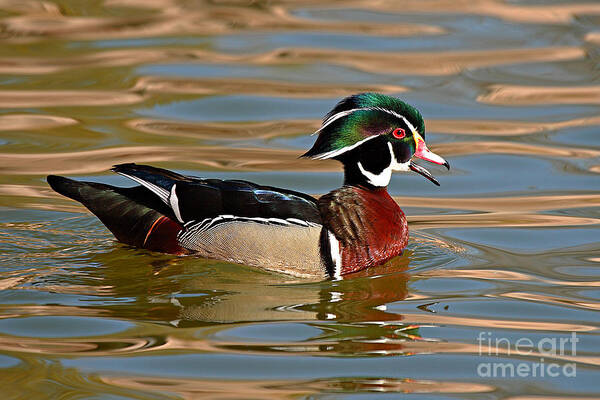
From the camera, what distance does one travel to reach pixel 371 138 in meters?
7.74

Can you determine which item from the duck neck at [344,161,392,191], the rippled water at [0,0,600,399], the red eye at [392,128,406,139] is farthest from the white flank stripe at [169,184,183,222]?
the red eye at [392,128,406,139]

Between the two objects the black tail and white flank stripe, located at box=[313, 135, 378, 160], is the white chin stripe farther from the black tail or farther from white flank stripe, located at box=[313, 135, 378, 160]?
the black tail

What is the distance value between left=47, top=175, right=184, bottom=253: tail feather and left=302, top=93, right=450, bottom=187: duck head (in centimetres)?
110

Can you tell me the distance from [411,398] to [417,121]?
9.28 feet

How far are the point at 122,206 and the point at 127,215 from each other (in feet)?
0.24

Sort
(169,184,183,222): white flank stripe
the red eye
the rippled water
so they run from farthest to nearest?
the red eye, (169,184,183,222): white flank stripe, the rippled water

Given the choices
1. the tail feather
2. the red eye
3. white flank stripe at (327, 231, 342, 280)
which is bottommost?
white flank stripe at (327, 231, 342, 280)

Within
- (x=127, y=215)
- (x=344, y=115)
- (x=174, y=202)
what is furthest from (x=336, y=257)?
(x=127, y=215)

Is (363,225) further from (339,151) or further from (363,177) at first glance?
(339,151)

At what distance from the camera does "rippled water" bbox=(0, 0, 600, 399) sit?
5828 millimetres

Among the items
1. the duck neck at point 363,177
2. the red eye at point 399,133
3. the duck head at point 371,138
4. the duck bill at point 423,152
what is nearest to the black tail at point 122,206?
the duck head at point 371,138

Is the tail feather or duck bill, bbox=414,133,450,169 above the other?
duck bill, bbox=414,133,450,169

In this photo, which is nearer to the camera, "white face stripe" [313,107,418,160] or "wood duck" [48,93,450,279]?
"wood duck" [48,93,450,279]

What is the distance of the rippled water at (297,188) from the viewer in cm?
583
